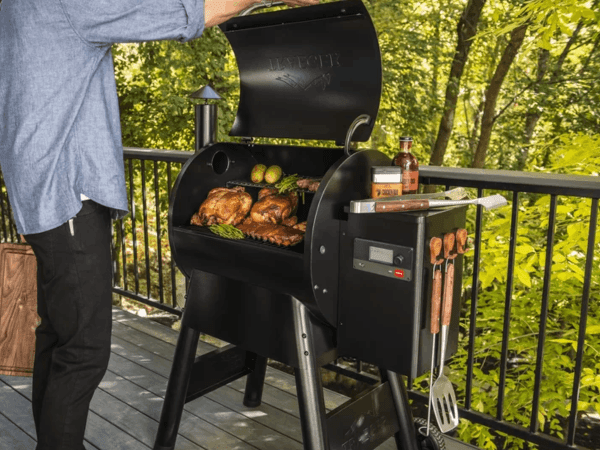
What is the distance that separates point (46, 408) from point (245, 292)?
70cm

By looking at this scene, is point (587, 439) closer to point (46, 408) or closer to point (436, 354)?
point (436, 354)

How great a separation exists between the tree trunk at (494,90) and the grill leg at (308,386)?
6.43 metres

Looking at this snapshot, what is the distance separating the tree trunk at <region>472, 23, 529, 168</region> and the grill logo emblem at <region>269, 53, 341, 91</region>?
5.91 meters

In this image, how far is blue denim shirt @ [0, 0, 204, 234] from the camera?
4.97 ft

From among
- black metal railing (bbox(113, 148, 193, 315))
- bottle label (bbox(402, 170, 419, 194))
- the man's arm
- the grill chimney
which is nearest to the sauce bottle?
A: bottle label (bbox(402, 170, 419, 194))

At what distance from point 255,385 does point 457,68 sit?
262 inches

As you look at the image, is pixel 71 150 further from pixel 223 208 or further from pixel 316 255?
pixel 316 255

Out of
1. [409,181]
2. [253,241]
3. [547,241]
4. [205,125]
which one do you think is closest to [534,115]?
[547,241]

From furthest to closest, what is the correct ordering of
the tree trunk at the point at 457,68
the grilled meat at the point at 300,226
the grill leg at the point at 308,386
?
the tree trunk at the point at 457,68, the grilled meat at the point at 300,226, the grill leg at the point at 308,386

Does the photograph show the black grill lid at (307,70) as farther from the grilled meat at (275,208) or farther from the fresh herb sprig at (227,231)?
the fresh herb sprig at (227,231)

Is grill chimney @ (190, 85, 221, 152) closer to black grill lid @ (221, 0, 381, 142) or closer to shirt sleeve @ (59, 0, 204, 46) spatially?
black grill lid @ (221, 0, 381, 142)

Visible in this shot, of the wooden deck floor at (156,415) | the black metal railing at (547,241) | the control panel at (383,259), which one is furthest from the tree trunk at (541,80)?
the control panel at (383,259)

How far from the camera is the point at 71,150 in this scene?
1625 mm

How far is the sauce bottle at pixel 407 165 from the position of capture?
178 cm
